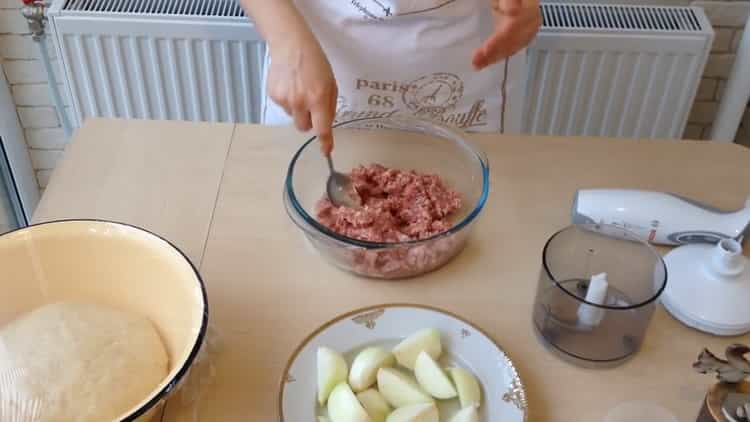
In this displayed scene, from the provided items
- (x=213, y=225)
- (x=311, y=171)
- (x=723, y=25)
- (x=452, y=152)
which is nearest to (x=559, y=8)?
(x=723, y=25)

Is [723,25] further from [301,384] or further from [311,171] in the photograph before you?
[301,384]

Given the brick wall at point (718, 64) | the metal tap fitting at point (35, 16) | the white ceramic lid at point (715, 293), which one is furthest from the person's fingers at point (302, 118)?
the brick wall at point (718, 64)

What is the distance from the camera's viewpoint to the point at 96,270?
0.82 metres

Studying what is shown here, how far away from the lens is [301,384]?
29.7 inches

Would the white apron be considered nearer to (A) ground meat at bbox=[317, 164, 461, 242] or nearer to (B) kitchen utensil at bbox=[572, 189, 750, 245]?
(A) ground meat at bbox=[317, 164, 461, 242]

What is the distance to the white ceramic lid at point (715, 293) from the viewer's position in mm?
814

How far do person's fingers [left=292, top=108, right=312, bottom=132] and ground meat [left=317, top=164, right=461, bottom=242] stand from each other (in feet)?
0.36

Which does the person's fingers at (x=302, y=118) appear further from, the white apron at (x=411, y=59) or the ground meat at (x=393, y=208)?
the white apron at (x=411, y=59)

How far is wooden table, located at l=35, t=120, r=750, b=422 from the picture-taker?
30.7 inches

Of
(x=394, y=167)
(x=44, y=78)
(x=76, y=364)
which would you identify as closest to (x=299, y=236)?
(x=394, y=167)

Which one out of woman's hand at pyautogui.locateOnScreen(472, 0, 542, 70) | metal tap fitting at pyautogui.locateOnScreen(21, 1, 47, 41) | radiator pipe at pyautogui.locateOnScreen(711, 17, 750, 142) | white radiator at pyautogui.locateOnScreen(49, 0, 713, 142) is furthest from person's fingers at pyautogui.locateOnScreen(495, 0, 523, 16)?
metal tap fitting at pyautogui.locateOnScreen(21, 1, 47, 41)

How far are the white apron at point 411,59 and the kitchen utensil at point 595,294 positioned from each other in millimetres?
378

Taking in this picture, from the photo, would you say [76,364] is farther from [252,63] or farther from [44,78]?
[44,78]

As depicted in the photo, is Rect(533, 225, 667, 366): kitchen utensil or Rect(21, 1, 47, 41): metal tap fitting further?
Rect(21, 1, 47, 41): metal tap fitting
